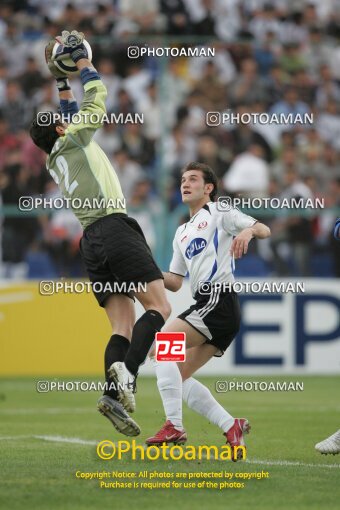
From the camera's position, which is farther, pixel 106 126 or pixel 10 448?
pixel 106 126

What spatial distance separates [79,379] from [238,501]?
315 inches

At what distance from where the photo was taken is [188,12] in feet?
55.1

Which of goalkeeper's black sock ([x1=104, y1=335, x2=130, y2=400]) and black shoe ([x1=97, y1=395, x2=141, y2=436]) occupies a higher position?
goalkeeper's black sock ([x1=104, y1=335, x2=130, y2=400])

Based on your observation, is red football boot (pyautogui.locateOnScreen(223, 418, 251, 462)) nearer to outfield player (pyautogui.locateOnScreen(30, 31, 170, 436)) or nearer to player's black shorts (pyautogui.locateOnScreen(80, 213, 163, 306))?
outfield player (pyautogui.locateOnScreen(30, 31, 170, 436))

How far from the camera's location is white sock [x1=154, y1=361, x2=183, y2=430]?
25.3 ft

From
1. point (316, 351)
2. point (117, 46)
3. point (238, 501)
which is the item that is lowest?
point (238, 501)

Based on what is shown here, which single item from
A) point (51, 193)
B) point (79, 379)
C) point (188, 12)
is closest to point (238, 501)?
point (79, 379)

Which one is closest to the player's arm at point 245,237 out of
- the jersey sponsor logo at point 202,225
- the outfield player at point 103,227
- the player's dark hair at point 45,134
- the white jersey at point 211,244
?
the white jersey at point 211,244

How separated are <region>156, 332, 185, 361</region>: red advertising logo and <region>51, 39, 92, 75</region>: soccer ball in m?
2.09

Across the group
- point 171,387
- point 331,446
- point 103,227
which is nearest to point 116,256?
point 103,227

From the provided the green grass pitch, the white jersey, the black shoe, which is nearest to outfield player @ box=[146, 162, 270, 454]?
the white jersey

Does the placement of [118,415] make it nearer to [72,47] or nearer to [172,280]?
[172,280]

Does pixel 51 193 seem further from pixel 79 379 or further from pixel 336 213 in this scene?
pixel 336 213

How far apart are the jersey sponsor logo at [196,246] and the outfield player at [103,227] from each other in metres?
0.40
